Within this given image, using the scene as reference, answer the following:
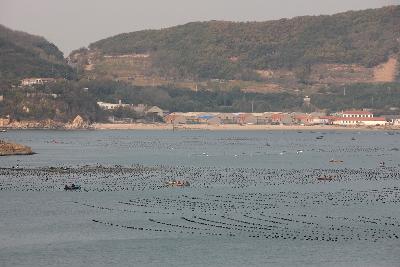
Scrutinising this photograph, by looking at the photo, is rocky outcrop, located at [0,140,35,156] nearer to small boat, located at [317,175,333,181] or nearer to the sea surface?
the sea surface

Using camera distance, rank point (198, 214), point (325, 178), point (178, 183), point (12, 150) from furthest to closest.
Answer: point (12, 150) → point (325, 178) → point (178, 183) → point (198, 214)

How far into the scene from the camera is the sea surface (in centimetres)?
4434

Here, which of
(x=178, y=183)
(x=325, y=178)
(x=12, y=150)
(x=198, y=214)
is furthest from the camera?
(x=12, y=150)

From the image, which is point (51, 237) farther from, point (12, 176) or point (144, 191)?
point (12, 176)

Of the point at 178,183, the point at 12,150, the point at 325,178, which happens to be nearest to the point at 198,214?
the point at 178,183

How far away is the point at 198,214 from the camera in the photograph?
56.4 metres

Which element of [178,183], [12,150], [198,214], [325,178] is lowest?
[198,214]

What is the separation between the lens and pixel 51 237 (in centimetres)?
4828

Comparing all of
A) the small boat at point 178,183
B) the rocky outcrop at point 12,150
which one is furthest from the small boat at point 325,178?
the rocky outcrop at point 12,150

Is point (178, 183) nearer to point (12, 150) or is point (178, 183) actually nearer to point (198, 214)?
point (198, 214)

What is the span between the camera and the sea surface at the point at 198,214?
44338 mm

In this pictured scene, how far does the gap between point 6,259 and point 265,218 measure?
56.0 ft

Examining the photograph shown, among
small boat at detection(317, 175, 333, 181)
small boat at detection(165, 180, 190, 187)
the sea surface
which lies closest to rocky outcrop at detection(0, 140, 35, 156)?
the sea surface

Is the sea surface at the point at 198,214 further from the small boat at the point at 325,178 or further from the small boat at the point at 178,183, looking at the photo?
the small boat at the point at 325,178
